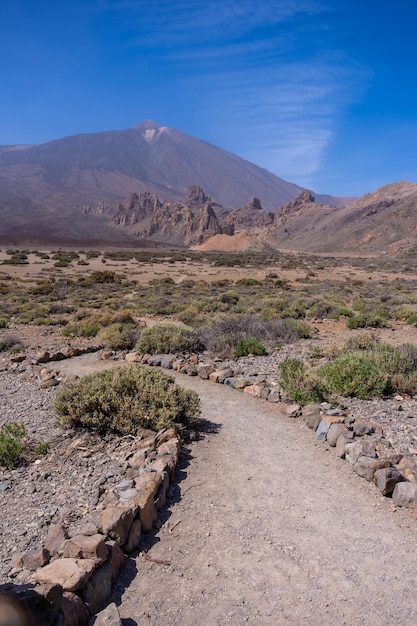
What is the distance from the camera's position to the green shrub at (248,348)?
1172 cm

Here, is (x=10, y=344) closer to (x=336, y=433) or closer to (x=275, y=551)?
(x=336, y=433)

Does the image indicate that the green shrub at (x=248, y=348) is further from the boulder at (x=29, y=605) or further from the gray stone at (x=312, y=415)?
the boulder at (x=29, y=605)

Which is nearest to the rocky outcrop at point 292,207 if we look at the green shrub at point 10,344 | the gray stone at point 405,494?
the green shrub at point 10,344

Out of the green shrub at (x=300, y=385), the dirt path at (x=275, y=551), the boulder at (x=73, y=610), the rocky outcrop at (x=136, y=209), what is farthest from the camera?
the rocky outcrop at (x=136, y=209)

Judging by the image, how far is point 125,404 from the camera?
262 inches

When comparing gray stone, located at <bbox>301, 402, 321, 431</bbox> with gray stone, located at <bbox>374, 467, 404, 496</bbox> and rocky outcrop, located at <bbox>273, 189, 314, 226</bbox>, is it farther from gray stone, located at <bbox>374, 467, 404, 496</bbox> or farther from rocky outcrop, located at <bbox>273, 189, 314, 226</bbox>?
rocky outcrop, located at <bbox>273, 189, 314, 226</bbox>

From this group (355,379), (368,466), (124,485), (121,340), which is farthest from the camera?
(121,340)

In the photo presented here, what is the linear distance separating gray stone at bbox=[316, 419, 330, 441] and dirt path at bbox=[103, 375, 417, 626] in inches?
17.7

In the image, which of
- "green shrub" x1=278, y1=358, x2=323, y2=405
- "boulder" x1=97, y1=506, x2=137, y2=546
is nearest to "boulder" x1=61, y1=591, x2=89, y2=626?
"boulder" x1=97, y1=506, x2=137, y2=546

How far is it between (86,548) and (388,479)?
3573 millimetres

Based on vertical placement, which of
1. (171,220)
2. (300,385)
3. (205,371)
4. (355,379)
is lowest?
(205,371)

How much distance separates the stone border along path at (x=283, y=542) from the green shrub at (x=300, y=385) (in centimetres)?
113

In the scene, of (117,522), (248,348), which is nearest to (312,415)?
(117,522)

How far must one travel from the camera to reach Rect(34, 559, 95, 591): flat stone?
133 inches
